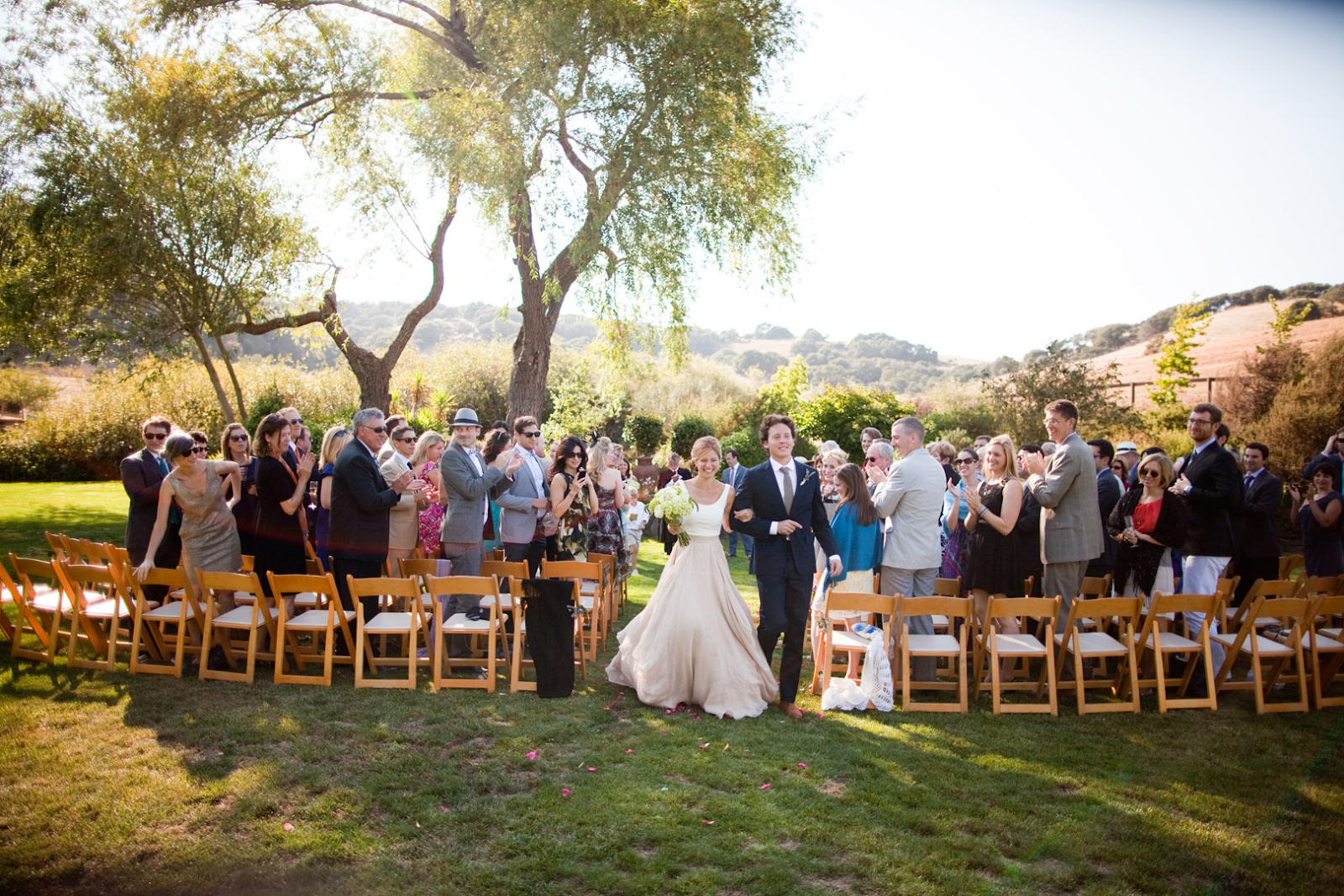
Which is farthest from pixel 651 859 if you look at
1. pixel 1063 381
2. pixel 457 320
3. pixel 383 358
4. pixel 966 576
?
pixel 457 320

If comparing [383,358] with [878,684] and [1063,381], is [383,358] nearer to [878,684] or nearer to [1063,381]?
[878,684]

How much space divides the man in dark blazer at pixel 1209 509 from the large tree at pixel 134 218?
15453 millimetres

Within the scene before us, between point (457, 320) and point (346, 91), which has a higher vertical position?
point (457, 320)

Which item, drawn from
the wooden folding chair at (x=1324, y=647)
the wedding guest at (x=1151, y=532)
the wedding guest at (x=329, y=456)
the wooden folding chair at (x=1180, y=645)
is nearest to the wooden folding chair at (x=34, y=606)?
the wedding guest at (x=329, y=456)

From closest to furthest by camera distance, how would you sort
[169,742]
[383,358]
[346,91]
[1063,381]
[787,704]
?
[169,742]
[787,704]
[346,91]
[383,358]
[1063,381]

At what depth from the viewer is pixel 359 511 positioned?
670 centimetres

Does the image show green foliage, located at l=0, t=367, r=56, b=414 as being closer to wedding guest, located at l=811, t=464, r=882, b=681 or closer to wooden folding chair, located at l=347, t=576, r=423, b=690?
wooden folding chair, located at l=347, t=576, r=423, b=690

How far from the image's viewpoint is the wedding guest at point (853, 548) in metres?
6.60

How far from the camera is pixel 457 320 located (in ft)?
467

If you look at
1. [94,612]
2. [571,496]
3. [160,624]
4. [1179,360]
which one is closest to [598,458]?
[571,496]

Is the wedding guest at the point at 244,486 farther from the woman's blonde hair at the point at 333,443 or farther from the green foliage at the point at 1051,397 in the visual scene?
the green foliage at the point at 1051,397

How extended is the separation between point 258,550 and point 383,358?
10.9 m

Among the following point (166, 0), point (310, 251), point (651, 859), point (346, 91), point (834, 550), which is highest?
point (166, 0)

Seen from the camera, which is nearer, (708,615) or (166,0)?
(708,615)
